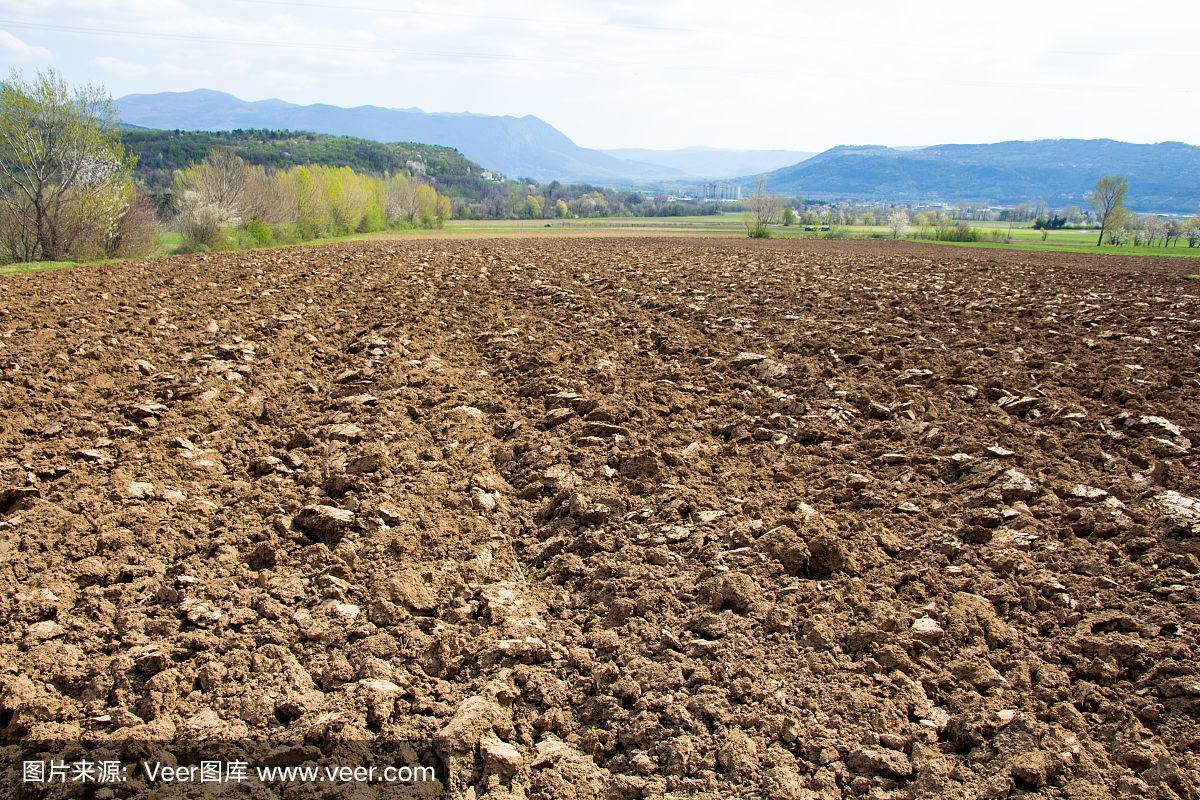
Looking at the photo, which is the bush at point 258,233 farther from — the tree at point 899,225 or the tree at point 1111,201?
the tree at point 1111,201

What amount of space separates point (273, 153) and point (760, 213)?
106093 millimetres

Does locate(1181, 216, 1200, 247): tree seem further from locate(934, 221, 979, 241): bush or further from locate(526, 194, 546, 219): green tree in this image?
locate(526, 194, 546, 219): green tree

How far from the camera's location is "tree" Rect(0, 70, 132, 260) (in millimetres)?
31078

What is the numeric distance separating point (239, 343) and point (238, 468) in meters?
4.77

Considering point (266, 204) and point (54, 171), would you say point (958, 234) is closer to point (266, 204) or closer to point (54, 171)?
point (266, 204)

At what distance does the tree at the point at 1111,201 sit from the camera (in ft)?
291

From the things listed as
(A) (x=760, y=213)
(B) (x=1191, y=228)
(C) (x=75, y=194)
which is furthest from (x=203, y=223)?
(B) (x=1191, y=228)

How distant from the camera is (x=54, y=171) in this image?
105ft

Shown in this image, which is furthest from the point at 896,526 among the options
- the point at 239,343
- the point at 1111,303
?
the point at 1111,303

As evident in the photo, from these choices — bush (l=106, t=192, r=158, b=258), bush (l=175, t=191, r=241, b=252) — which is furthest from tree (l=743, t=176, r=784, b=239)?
bush (l=106, t=192, r=158, b=258)

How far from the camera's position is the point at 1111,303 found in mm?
16625

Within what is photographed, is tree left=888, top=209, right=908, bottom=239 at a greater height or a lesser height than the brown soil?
greater

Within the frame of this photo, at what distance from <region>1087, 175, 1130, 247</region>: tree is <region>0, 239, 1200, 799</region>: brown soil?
9672cm

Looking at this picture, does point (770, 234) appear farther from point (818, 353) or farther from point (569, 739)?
point (569, 739)
